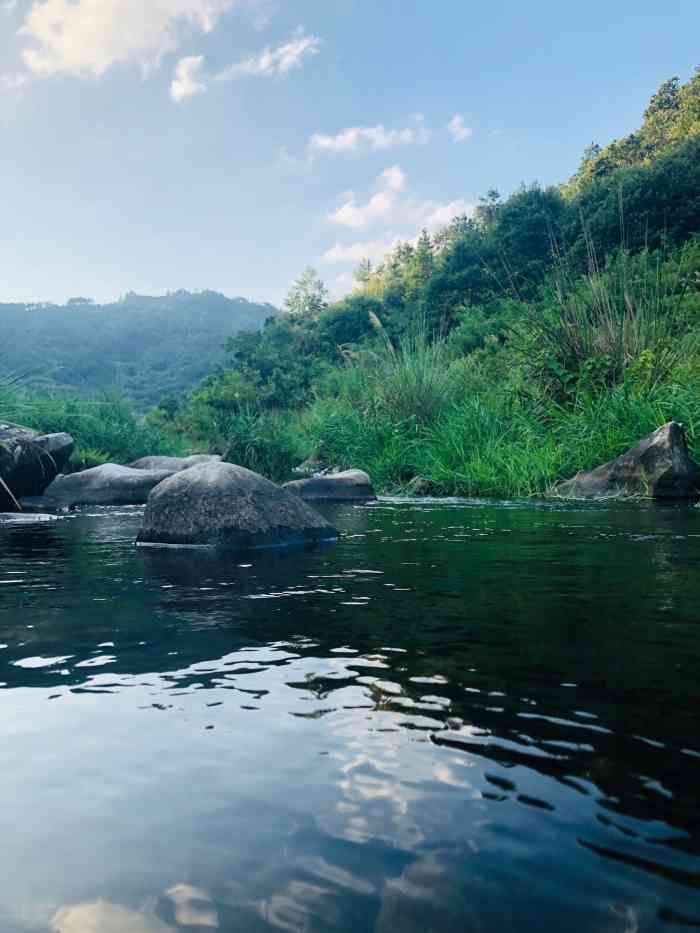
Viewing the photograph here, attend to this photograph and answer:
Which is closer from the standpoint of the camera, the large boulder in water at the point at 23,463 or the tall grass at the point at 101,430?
the large boulder in water at the point at 23,463

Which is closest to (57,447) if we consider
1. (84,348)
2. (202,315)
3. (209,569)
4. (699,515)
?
(209,569)

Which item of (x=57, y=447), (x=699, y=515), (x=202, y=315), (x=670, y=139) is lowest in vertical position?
(x=699, y=515)

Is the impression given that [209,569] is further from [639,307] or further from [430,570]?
[639,307]

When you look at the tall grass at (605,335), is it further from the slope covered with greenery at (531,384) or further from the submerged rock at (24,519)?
the submerged rock at (24,519)

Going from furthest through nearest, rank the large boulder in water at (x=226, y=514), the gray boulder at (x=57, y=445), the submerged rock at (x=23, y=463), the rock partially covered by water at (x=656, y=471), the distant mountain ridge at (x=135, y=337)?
the distant mountain ridge at (x=135, y=337), the gray boulder at (x=57, y=445), the submerged rock at (x=23, y=463), the rock partially covered by water at (x=656, y=471), the large boulder in water at (x=226, y=514)

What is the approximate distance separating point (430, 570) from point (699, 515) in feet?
11.3

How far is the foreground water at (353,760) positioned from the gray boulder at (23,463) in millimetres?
7054

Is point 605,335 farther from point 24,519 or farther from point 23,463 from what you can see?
point 23,463

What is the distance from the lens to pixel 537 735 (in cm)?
188

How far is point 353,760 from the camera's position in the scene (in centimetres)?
175

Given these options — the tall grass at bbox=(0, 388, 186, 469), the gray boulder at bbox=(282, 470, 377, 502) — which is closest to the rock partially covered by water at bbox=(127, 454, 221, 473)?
the tall grass at bbox=(0, 388, 186, 469)

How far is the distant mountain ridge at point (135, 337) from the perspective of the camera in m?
61.8

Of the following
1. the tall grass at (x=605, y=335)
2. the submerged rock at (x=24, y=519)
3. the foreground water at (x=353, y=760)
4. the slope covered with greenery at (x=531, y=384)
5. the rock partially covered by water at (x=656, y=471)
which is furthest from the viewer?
the tall grass at (x=605, y=335)

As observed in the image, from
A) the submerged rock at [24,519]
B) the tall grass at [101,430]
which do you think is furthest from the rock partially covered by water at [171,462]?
the submerged rock at [24,519]
